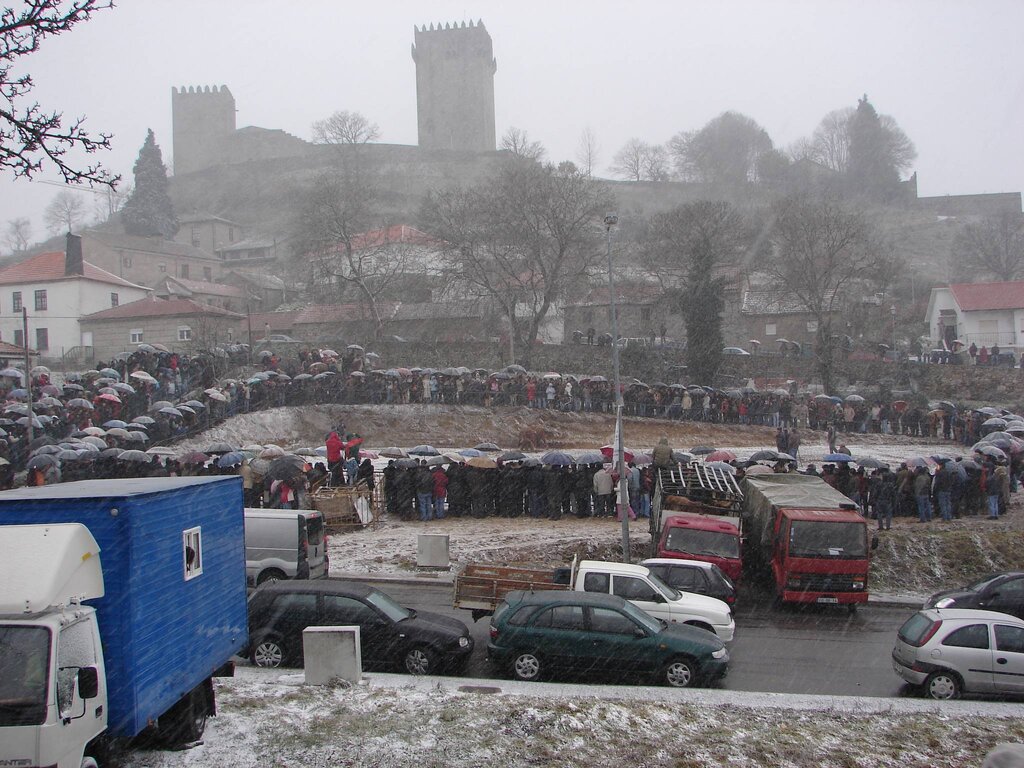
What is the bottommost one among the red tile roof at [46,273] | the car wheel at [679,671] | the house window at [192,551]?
the car wheel at [679,671]

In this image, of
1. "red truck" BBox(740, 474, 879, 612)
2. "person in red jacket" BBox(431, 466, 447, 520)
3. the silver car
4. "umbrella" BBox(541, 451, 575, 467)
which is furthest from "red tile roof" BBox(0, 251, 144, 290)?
the silver car

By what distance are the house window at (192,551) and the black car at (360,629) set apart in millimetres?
3820

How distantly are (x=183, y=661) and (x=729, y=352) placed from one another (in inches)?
1778

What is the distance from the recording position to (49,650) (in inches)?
234

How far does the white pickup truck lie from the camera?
12.8 metres

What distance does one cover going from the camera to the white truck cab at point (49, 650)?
5844 millimetres

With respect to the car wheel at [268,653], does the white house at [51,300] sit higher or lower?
higher

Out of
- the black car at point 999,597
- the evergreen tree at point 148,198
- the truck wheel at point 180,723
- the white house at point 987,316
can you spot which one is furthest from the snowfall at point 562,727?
the evergreen tree at point 148,198

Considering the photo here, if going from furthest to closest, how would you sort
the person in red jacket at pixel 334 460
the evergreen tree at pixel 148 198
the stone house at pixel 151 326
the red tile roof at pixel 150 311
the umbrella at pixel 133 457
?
the evergreen tree at pixel 148 198
the red tile roof at pixel 150 311
the stone house at pixel 151 326
the person in red jacket at pixel 334 460
the umbrella at pixel 133 457

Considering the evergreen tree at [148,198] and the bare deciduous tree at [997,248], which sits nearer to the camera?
the bare deciduous tree at [997,248]

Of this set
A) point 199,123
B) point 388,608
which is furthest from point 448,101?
point 388,608

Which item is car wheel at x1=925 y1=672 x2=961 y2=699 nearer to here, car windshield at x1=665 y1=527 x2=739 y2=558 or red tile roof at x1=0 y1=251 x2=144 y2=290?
car windshield at x1=665 y1=527 x2=739 y2=558

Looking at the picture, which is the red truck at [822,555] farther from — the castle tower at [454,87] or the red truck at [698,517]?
the castle tower at [454,87]

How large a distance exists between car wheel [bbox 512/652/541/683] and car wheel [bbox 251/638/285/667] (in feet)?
10.2
